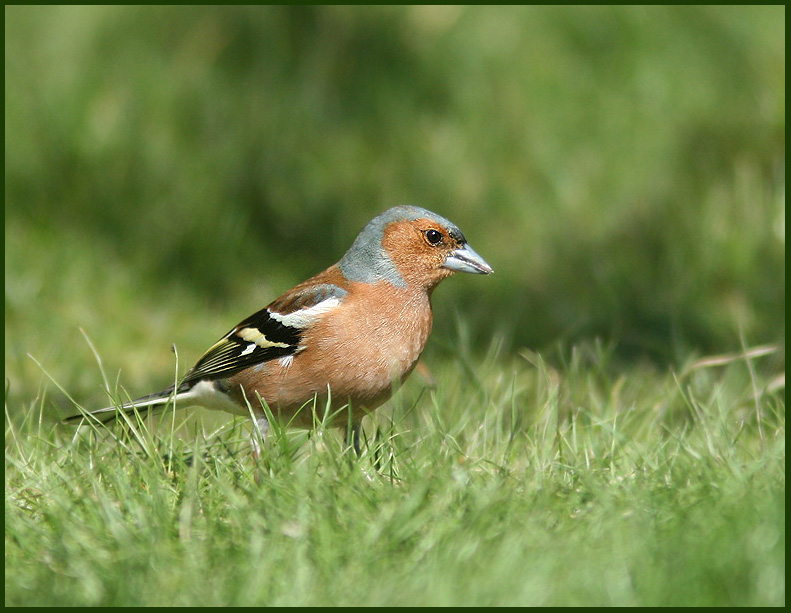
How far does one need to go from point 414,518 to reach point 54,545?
1.07 metres

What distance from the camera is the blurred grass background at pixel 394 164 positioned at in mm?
6195

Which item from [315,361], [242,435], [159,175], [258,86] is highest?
[258,86]

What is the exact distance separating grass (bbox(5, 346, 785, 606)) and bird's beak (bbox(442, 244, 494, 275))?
738 millimetres

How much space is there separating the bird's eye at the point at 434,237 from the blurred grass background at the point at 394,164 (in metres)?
1.46

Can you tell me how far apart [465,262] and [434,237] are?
17 centimetres

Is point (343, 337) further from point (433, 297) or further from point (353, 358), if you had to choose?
point (433, 297)

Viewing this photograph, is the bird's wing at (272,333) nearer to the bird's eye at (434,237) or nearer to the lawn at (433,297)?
the lawn at (433,297)

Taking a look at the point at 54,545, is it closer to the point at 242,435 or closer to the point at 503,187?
the point at 242,435

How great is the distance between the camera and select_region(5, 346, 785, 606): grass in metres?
2.70

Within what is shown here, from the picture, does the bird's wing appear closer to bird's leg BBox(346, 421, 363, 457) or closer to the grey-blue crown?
the grey-blue crown

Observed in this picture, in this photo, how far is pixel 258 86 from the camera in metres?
7.49

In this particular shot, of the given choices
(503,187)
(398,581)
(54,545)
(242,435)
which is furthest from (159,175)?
(398,581)

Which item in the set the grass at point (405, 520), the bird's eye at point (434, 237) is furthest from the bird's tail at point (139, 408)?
the bird's eye at point (434, 237)

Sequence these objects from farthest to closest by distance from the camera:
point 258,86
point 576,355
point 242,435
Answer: point 258,86 < point 576,355 < point 242,435
